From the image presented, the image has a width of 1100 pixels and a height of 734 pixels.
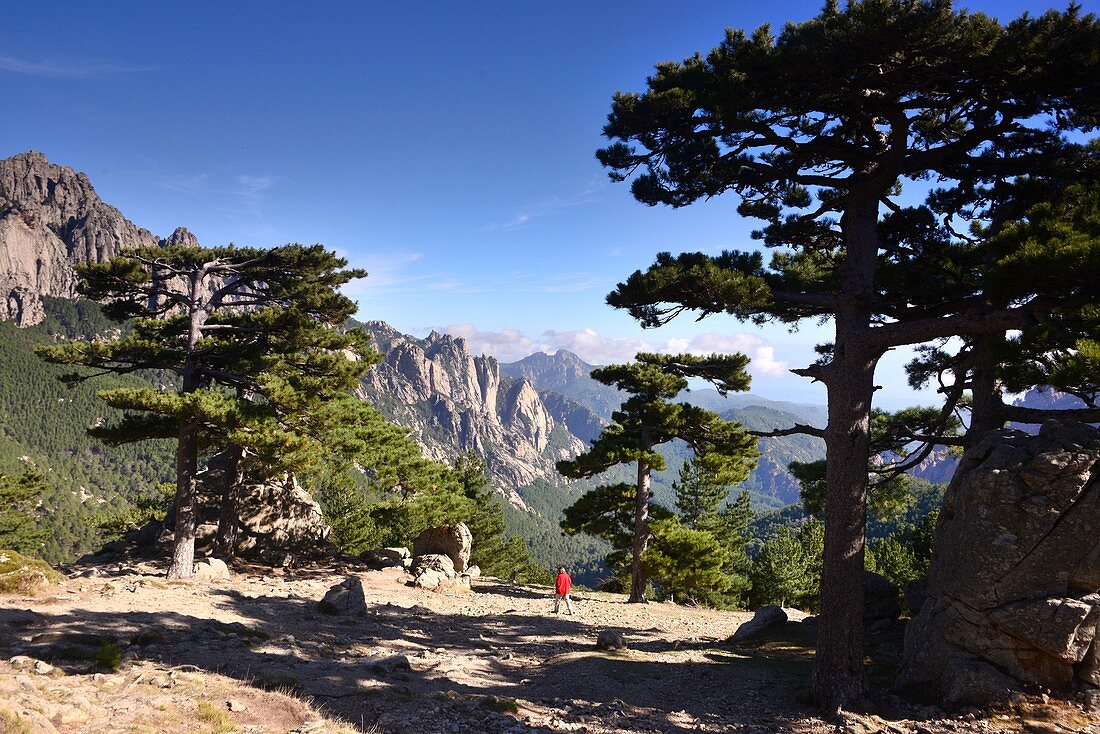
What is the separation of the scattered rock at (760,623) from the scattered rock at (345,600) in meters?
9.30

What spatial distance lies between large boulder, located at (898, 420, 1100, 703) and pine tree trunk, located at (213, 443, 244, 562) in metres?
20.6

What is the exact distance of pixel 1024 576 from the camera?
7.01 metres

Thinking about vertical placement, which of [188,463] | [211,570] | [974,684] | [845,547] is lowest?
[211,570]

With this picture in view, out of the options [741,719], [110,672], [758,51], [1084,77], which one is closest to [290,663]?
[110,672]

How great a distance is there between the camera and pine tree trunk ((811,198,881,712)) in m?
7.86

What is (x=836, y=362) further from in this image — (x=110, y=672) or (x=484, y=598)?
(x=484, y=598)

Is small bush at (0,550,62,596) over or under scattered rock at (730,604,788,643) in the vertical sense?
over

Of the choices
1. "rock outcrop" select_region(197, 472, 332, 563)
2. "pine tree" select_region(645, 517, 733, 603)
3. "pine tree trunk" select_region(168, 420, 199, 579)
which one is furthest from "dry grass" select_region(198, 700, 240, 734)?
"rock outcrop" select_region(197, 472, 332, 563)

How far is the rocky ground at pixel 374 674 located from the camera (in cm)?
578

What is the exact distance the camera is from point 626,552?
67.4ft

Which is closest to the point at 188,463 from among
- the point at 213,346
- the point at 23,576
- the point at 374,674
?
the point at 213,346

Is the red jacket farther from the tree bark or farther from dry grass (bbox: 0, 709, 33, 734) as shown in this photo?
dry grass (bbox: 0, 709, 33, 734)

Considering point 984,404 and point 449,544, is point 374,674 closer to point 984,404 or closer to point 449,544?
point 984,404

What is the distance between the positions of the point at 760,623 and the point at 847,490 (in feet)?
21.1
